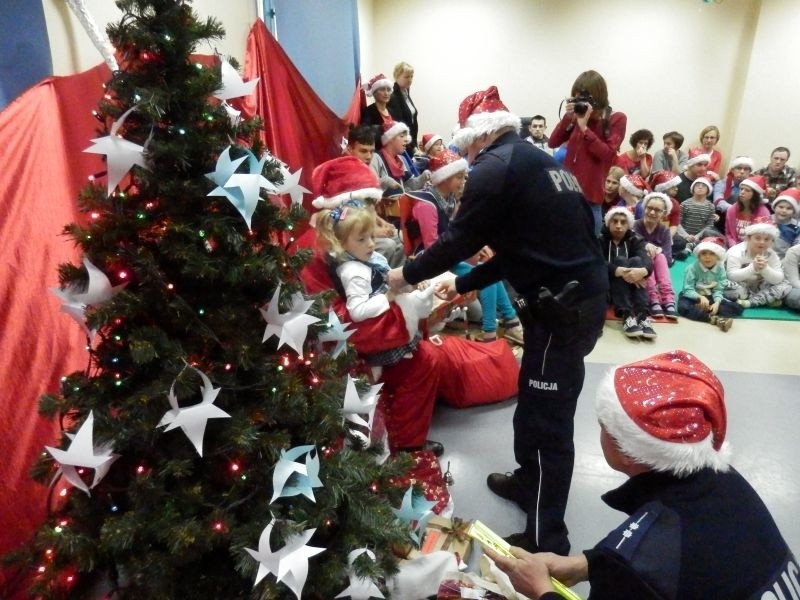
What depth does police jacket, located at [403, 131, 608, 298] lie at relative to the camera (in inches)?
66.2

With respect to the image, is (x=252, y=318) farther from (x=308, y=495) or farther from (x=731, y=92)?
(x=731, y=92)

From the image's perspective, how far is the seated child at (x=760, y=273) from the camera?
14.8ft

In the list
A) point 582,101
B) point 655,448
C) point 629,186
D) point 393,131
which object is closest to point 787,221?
point 629,186

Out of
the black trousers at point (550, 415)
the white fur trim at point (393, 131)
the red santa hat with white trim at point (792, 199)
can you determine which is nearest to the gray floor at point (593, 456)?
the black trousers at point (550, 415)

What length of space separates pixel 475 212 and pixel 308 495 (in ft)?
3.29

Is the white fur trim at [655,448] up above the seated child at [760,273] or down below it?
above

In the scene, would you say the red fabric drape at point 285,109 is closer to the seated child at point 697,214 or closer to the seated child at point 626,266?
the seated child at point 626,266

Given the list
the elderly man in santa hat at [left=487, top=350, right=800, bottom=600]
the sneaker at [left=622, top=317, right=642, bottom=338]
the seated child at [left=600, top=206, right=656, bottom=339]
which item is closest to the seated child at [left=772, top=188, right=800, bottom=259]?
the seated child at [left=600, top=206, right=656, bottom=339]

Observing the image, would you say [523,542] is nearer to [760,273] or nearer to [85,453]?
[85,453]

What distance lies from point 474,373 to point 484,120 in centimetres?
149

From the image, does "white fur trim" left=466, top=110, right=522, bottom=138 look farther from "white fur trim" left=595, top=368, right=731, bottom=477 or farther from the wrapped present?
the wrapped present

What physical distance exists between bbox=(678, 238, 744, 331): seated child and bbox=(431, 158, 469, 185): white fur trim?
233cm

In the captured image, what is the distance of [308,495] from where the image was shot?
1.20 metres

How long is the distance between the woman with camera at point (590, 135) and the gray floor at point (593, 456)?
5.01ft
